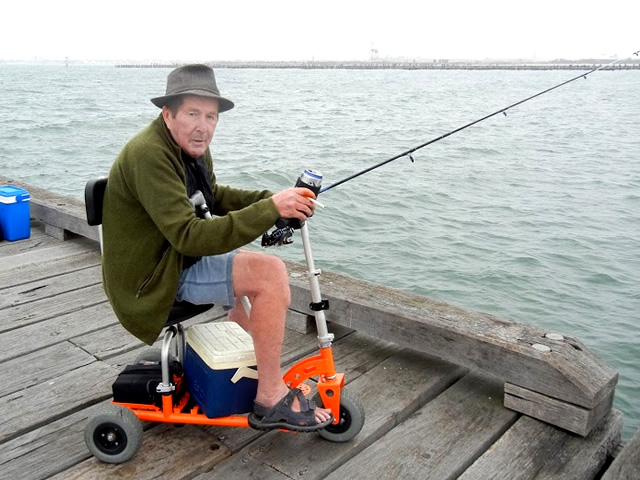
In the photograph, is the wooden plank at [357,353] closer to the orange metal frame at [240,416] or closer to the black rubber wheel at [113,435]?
the orange metal frame at [240,416]

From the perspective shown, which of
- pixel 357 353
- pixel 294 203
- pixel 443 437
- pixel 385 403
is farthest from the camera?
pixel 357 353

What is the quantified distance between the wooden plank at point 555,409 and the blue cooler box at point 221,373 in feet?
3.68

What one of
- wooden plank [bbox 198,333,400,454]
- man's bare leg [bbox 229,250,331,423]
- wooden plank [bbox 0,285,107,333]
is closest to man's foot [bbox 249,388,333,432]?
man's bare leg [bbox 229,250,331,423]

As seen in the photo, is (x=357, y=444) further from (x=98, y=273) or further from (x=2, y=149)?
(x=2, y=149)

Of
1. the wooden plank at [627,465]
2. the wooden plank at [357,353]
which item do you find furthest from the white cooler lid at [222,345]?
the wooden plank at [627,465]

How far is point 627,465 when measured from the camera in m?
2.22

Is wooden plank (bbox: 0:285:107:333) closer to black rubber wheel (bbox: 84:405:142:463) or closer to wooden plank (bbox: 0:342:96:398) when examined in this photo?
wooden plank (bbox: 0:342:96:398)

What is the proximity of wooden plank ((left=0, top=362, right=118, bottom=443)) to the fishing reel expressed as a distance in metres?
1.22

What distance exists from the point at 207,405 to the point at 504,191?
1134 cm

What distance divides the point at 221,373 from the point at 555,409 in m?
1.36

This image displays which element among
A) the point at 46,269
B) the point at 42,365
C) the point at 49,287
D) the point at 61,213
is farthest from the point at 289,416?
the point at 61,213

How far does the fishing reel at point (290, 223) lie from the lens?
2400mm

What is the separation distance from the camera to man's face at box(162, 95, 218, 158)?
96.7 inches

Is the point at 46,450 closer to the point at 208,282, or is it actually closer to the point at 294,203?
the point at 208,282
